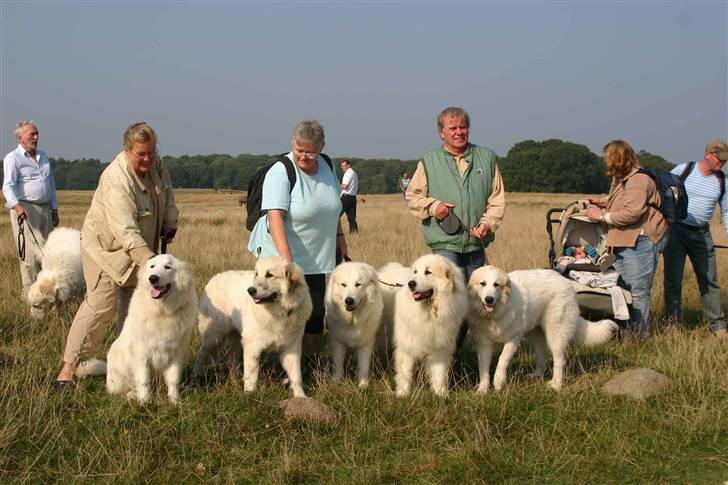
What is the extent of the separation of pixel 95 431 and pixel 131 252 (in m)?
1.29

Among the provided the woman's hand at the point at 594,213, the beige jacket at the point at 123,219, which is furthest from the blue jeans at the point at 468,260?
the beige jacket at the point at 123,219

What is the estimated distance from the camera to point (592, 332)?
6176mm

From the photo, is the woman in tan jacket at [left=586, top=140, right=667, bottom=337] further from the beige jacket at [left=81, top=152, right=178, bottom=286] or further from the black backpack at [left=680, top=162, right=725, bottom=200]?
the beige jacket at [left=81, top=152, right=178, bottom=286]

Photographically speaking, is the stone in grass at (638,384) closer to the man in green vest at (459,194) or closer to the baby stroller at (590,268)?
the baby stroller at (590,268)

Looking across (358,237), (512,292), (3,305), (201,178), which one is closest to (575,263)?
(512,292)

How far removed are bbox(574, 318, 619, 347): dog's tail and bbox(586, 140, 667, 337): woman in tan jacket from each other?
3.73ft

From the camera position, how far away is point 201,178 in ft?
243

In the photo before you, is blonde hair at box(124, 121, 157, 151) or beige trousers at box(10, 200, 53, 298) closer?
blonde hair at box(124, 121, 157, 151)

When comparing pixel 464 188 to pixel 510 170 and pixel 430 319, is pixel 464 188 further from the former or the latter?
pixel 510 170

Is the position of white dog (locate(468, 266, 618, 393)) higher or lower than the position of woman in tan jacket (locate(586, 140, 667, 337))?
lower

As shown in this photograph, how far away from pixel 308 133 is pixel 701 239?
5228 millimetres

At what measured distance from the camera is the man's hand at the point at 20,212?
27.9 ft

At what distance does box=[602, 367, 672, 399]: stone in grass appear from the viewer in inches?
203

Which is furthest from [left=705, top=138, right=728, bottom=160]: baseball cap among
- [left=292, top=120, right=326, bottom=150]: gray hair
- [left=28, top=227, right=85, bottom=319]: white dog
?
[left=28, top=227, right=85, bottom=319]: white dog
